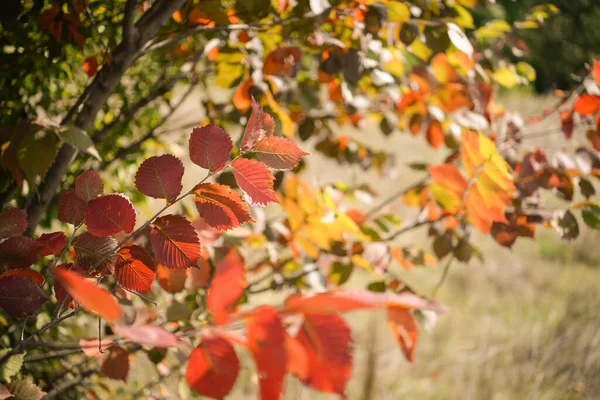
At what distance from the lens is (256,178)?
449mm

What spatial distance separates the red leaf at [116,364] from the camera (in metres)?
0.61

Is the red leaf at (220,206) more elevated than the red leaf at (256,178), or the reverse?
the red leaf at (256,178)

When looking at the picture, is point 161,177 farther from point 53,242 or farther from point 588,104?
point 588,104

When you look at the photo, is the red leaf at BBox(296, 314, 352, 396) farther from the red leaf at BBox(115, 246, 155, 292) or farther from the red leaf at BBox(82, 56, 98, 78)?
the red leaf at BBox(82, 56, 98, 78)

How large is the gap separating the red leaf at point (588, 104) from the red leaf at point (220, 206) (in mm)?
654

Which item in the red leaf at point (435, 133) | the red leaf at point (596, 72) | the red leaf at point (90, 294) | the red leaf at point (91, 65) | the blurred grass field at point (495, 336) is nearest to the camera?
the red leaf at point (90, 294)

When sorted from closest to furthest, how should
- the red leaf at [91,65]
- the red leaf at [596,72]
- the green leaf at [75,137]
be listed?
the green leaf at [75,137], the red leaf at [596,72], the red leaf at [91,65]

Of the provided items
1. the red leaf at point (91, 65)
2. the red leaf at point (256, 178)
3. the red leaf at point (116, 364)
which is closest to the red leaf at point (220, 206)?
the red leaf at point (256, 178)

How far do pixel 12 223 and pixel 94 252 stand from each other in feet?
0.30

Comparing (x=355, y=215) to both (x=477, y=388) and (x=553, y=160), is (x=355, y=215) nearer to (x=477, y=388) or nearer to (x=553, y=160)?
(x=553, y=160)

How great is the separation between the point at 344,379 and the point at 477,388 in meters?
1.92

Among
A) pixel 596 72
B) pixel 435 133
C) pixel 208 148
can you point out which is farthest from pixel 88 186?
pixel 435 133

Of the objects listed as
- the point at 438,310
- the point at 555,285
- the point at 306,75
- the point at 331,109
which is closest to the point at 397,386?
the point at 331,109

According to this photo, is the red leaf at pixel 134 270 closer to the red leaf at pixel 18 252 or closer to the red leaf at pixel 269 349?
the red leaf at pixel 18 252
